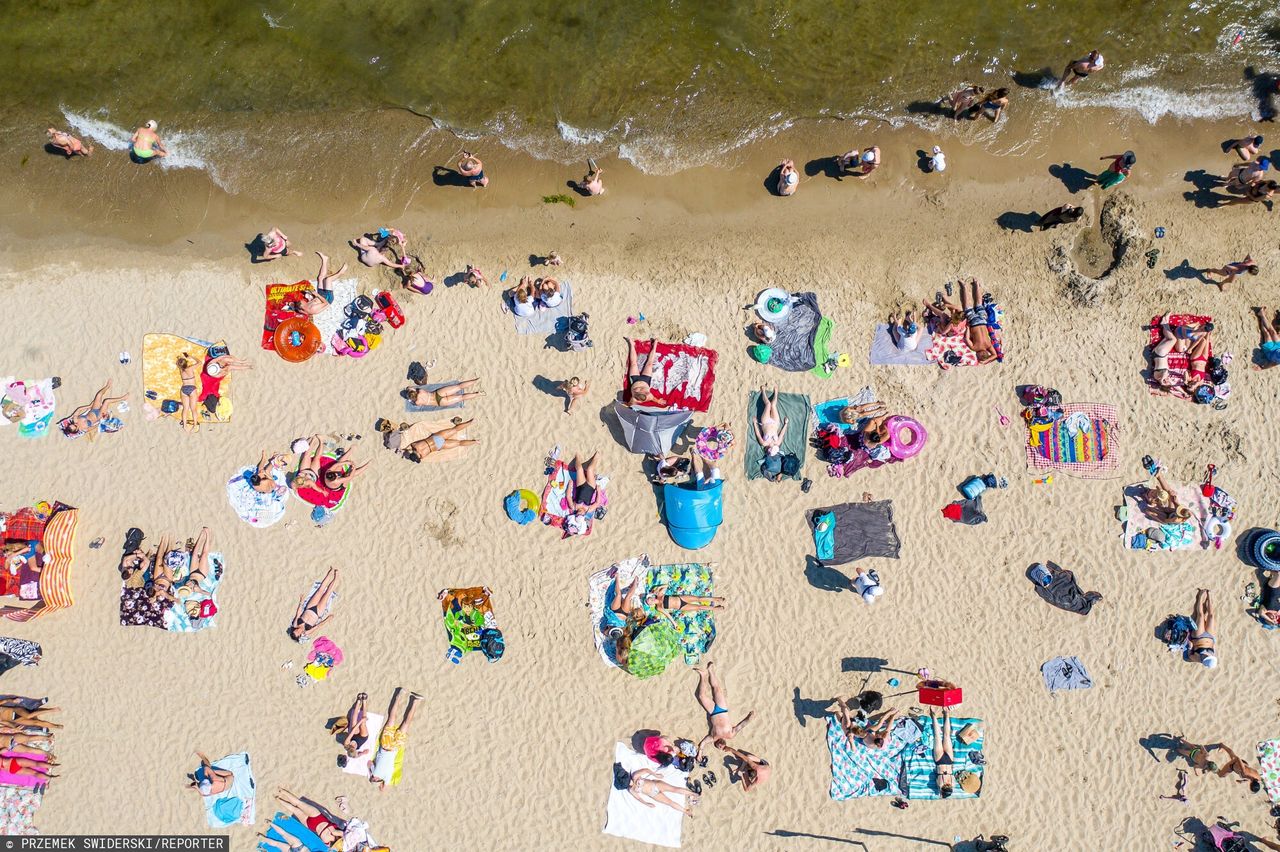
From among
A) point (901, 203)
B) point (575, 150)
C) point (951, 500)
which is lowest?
point (951, 500)

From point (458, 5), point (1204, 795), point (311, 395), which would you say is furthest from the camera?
point (458, 5)

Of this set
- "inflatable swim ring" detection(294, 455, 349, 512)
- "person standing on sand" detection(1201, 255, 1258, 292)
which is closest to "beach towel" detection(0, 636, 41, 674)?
"inflatable swim ring" detection(294, 455, 349, 512)

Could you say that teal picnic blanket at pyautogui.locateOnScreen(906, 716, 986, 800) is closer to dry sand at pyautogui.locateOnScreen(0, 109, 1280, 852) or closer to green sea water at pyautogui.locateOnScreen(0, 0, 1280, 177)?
dry sand at pyautogui.locateOnScreen(0, 109, 1280, 852)

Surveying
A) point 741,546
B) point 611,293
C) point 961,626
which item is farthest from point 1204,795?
point 611,293

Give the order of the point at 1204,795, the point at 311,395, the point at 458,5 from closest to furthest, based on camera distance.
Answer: the point at 1204,795 < the point at 311,395 < the point at 458,5

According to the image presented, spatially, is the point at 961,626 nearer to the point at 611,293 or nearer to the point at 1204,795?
→ the point at 1204,795

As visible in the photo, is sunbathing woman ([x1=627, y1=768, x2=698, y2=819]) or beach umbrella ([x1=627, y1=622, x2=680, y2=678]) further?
sunbathing woman ([x1=627, y1=768, x2=698, y2=819])

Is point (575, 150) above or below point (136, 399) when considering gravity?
above

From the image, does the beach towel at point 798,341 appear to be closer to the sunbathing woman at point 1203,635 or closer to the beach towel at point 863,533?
the beach towel at point 863,533
